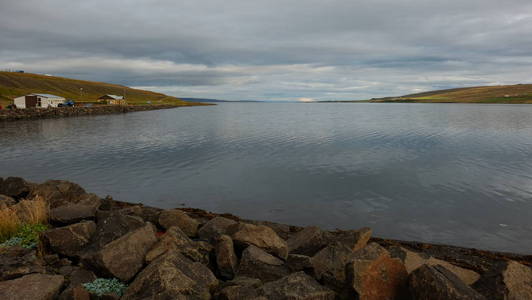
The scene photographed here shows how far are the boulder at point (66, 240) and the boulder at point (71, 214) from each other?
6.92 feet

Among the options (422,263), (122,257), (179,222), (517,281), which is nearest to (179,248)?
(122,257)

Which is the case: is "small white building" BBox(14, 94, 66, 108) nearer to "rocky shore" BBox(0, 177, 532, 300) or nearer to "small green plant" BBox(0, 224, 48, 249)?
"rocky shore" BBox(0, 177, 532, 300)

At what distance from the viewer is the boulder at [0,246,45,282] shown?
26.7ft

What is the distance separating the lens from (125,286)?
8195 millimetres

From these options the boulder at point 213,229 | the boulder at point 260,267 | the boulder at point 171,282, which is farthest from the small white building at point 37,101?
the boulder at point 260,267

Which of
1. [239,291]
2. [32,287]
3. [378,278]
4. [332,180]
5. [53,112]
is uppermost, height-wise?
[53,112]

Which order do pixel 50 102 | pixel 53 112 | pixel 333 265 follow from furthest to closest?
pixel 50 102 → pixel 53 112 → pixel 333 265

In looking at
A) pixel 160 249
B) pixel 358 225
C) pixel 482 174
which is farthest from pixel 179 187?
pixel 482 174

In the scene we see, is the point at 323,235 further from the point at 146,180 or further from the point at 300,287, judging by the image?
the point at 146,180

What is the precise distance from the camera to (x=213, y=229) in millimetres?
11773

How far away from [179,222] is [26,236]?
494 centimetres

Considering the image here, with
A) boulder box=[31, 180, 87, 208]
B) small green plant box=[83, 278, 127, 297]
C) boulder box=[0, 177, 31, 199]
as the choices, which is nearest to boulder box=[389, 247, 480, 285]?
small green plant box=[83, 278, 127, 297]

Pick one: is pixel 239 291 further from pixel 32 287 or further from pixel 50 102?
pixel 50 102

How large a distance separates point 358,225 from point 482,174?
716 inches
